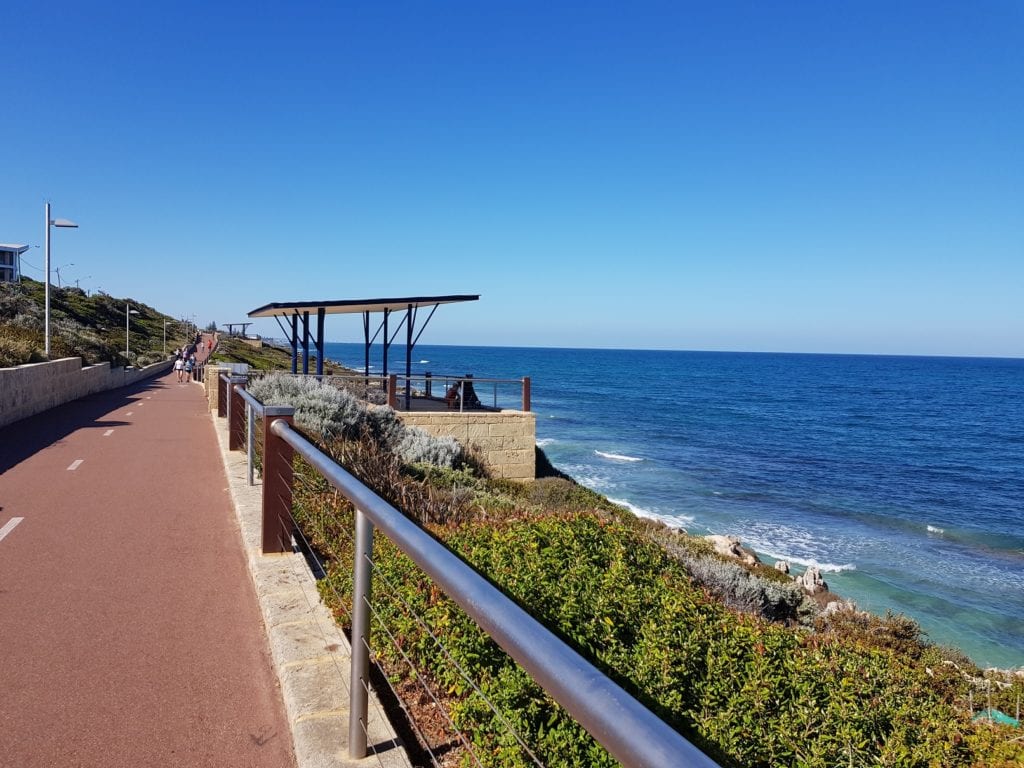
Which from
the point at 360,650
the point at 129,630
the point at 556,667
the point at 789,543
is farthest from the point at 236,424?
the point at 789,543

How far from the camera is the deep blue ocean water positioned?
1576 cm

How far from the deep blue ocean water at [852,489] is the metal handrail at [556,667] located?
1384 cm

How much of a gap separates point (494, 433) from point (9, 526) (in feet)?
40.0

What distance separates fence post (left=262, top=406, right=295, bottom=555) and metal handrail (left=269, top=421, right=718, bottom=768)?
2.73m

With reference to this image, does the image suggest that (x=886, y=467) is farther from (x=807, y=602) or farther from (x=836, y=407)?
(x=836, y=407)

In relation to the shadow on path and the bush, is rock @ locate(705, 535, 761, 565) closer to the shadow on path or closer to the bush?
the shadow on path

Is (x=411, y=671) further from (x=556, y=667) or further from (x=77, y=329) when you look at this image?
(x=77, y=329)

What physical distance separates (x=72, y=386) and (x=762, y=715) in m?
20.9

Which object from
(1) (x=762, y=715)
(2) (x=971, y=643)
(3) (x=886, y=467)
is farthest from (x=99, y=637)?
(3) (x=886, y=467)

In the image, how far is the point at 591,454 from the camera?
32.2m

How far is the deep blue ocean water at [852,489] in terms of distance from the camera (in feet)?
51.7

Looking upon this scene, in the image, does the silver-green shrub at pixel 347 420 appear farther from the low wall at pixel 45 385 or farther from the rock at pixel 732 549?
the rock at pixel 732 549

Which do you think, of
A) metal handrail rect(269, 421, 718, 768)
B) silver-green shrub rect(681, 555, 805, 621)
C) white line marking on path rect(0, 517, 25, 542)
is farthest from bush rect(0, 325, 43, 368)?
metal handrail rect(269, 421, 718, 768)

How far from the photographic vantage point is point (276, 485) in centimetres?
502
